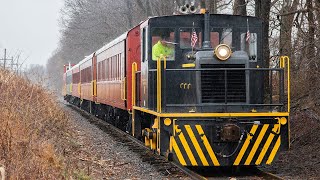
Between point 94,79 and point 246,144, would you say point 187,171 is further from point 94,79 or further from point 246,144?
point 94,79

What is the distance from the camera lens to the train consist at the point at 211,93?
8.73 m

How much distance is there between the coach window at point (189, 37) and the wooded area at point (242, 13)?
2.15 metres

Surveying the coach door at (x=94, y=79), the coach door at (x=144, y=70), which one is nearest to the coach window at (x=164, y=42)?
the coach door at (x=144, y=70)

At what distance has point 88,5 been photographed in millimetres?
50750

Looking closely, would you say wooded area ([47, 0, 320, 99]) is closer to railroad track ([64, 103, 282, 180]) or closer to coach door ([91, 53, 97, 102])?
coach door ([91, 53, 97, 102])

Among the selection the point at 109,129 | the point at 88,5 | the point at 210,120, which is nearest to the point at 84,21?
the point at 88,5

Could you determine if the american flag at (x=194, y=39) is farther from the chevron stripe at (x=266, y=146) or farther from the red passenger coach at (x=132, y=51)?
the red passenger coach at (x=132, y=51)

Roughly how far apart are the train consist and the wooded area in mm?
2075

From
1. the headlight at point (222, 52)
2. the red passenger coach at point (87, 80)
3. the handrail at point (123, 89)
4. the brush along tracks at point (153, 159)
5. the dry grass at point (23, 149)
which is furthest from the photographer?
the red passenger coach at point (87, 80)

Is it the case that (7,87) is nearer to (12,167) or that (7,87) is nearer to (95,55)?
(12,167)

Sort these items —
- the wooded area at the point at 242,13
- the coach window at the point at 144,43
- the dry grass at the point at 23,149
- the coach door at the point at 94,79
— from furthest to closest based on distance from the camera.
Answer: the coach door at the point at 94,79
the wooded area at the point at 242,13
the coach window at the point at 144,43
the dry grass at the point at 23,149

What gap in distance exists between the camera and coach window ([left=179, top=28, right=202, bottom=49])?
9656mm

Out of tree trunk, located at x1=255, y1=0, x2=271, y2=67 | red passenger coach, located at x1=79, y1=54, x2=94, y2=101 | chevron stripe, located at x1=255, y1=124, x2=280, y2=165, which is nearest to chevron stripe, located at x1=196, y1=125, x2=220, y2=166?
chevron stripe, located at x1=255, y1=124, x2=280, y2=165

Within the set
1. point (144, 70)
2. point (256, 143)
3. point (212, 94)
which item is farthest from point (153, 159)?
point (256, 143)
